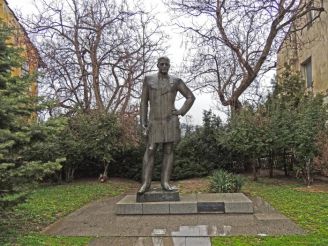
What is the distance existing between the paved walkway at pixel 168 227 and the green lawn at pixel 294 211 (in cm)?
26

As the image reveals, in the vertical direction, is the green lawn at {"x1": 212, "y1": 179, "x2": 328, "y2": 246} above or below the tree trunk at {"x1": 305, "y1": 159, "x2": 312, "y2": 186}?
below

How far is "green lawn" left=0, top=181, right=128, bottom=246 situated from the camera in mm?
6188

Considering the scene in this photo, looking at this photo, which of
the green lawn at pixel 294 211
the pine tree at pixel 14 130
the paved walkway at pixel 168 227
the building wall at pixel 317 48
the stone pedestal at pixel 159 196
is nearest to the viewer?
the green lawn at pixel 294 211

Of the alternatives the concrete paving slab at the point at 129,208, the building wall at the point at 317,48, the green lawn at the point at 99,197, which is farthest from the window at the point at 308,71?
the concrete paving slab at the point at 129,208

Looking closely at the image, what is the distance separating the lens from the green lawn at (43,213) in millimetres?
6188

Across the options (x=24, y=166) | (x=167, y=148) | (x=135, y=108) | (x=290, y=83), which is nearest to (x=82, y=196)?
(x=167, y=148)

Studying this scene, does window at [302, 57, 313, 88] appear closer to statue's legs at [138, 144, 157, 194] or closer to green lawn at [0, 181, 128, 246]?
green lawn at [0, 181, 128, 246]

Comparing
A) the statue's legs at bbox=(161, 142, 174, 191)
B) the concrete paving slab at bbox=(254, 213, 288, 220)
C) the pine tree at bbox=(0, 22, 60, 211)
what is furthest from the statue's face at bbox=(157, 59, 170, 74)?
the concrete paving slab at bbox=(254, 213, 288, 220)

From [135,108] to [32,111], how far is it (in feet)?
37.2

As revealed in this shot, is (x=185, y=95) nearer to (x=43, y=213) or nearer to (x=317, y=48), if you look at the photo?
(x=43, y=213)

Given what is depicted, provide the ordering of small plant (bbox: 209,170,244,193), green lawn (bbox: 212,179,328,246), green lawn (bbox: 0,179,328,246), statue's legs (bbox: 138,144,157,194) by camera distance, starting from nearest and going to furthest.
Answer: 1. green lawn (bbox: 212,179,328,246)
2. green lawn (bbox: 0,179,328,246)
3. statue's legs (bbox: 138,144,157,194)
4. small plant (bbox: 209,170,244,193)

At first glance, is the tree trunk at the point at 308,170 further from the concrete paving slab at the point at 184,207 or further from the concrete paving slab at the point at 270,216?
the concrete paving slab at the point at 184,207

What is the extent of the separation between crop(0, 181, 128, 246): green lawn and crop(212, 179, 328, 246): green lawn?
2483mm

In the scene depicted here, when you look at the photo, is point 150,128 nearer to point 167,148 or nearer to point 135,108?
point 167,148
